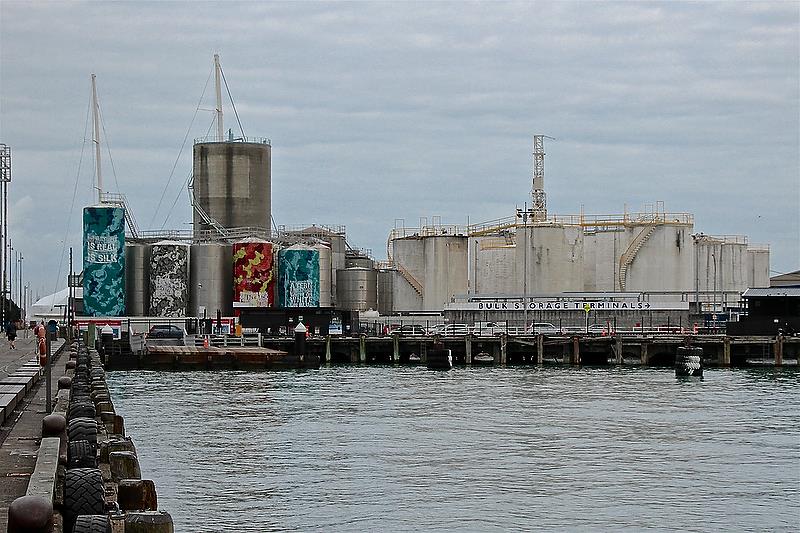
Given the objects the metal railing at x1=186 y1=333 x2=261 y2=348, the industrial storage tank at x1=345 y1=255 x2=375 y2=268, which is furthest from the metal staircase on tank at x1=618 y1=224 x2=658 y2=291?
the metal railing at x1=186 y1=333 x2=261 y2=348

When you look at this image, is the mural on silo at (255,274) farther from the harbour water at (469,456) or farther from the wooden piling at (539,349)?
the harbour water at (469,456)

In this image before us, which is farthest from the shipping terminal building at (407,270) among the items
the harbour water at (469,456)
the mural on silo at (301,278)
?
the harbour water at (469,456)

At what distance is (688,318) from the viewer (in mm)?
100375

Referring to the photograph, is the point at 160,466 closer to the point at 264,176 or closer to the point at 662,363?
the point at 662,363

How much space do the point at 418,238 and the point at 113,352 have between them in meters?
44.9

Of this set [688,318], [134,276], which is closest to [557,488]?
[688,318]

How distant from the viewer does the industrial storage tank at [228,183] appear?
4582 inches

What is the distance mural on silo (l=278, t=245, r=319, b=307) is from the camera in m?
105

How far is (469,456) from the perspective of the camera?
30391 millimetres

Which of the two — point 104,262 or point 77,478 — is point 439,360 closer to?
point 104,262

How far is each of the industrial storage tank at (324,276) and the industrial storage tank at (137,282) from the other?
14.3 m

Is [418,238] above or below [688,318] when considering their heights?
above

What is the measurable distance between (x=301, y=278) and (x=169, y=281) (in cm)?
1078

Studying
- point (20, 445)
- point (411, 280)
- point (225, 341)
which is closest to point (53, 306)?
point (411, 280)
